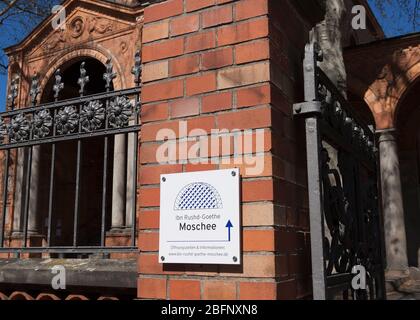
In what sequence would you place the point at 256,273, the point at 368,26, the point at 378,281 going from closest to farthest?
the point at 256,273 → the point at 378,281 → the point at 368,26

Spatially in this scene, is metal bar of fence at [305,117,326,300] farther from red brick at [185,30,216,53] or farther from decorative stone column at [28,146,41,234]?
decorative stone column at [28,146,41,234]

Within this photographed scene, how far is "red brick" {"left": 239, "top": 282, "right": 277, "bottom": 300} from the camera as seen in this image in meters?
1.69

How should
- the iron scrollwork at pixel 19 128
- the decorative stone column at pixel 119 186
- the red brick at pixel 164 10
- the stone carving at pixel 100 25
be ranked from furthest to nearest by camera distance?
the stone carving at pixel 100 25 → the decorative stone column at pixel 119 186 → the iron scrollwork at pixel 19 128 → the red brick at pixel 164 10

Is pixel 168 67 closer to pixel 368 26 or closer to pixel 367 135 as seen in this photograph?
pixel 367 135

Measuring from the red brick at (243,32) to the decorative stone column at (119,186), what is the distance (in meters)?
8.35

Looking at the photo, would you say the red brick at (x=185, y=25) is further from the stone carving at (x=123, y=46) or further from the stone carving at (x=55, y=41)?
the stone carving at (x=55, y=41)

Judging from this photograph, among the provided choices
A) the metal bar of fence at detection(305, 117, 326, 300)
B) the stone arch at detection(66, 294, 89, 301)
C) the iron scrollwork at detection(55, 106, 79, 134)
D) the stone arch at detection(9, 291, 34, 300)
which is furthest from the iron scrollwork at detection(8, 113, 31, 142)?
the metal bar of fence at detection(305, 117, 326, 300)

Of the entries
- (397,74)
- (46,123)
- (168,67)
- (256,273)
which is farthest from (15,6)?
(256,273)

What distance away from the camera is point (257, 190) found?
1.77 metres

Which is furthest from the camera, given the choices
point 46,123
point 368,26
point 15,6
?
point 368,26

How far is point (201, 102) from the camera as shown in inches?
77.4

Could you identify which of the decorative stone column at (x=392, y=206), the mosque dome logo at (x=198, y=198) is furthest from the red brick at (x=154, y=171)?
the decorative stone column at (x=392, y=206)

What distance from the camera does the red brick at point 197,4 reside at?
2.05 metres

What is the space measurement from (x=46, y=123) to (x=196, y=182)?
1.18m
